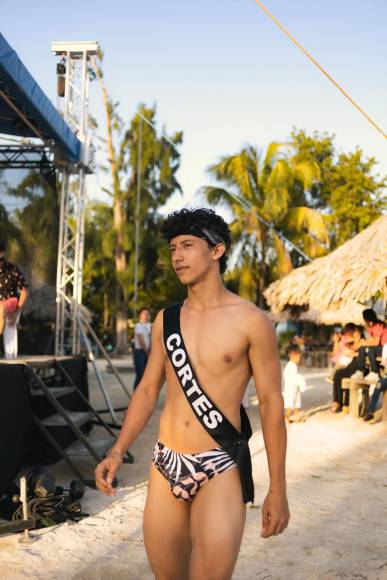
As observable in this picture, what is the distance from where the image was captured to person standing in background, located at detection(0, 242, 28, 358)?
338 inches

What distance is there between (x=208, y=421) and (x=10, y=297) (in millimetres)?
6665

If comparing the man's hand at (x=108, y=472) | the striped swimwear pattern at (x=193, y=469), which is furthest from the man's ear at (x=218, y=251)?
the man's hand at (x=108, y=472)

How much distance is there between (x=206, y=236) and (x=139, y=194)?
2937cm

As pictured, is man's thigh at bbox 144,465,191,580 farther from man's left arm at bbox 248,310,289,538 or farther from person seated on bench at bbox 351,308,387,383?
person seated on bench at bbox 351,308,387,383

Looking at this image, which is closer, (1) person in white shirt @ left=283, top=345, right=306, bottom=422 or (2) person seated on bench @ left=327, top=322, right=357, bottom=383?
(1) person in white shirt @ left=283, top=345, right=306, bottom=422

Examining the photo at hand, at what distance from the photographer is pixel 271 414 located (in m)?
2.43

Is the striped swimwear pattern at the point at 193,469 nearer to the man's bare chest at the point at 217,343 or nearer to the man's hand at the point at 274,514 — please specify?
the man's hand at the point at 274,514

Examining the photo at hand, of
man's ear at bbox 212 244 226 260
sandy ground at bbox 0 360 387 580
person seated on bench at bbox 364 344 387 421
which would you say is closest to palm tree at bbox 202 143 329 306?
person seated on bench at bbox 364 344 387 421

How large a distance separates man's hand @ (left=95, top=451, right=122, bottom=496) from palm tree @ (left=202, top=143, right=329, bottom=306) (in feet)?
79.2

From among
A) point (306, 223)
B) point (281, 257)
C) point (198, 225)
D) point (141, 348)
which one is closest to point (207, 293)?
point (198, 225)

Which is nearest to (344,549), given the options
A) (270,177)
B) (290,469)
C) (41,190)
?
(290,469)

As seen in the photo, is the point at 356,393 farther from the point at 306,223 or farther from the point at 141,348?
the point at 306,223

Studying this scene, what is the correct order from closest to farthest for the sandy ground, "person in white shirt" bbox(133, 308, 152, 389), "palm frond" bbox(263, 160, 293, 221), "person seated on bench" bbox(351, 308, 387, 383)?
the sandy ground → "person seated on bench" bbox(351, 308, 387, 383) → "person in white shirt" bbox(133, 308, 152, 389) → "palm frond" bbox(263, 160, 293, 221)

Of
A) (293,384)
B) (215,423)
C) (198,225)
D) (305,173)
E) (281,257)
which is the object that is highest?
(305,173)
